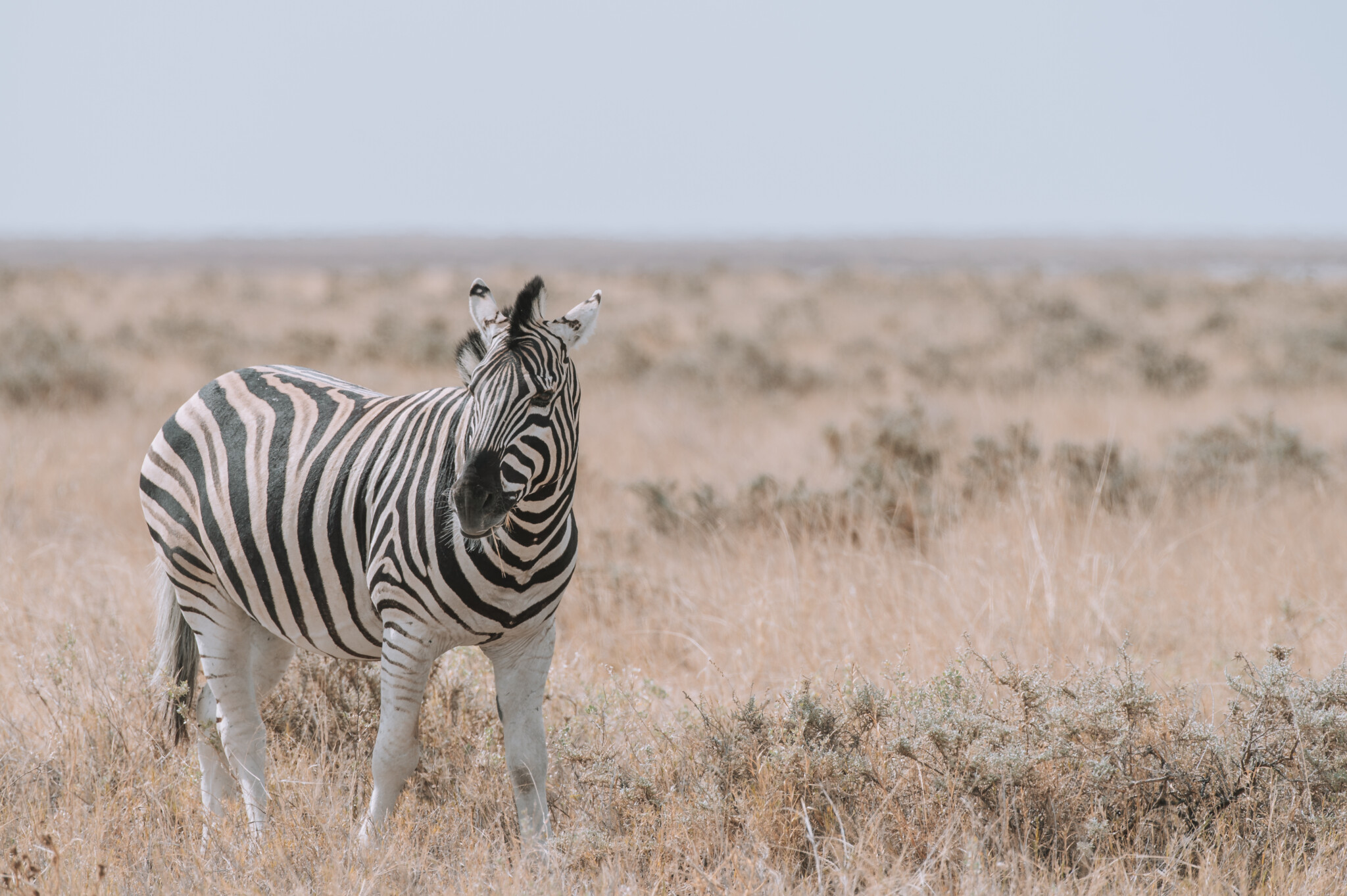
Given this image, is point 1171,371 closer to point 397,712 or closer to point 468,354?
point 468,354

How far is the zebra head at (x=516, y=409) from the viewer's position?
2.64m

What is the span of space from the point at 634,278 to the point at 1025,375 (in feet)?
70.5

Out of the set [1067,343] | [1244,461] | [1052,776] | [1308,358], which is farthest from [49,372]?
[1308,358]

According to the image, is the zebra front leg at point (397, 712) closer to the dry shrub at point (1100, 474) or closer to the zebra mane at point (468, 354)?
the zebra mane at point (468, 354)

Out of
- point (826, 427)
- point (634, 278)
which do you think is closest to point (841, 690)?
point (826, 427)

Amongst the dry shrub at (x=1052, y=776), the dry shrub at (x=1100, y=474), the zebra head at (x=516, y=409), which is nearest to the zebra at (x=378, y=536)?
the zebra head at (x=516, y=409)

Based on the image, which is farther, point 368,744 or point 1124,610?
point 1124,610

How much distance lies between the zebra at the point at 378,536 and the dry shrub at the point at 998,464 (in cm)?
454

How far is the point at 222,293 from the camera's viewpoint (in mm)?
27531

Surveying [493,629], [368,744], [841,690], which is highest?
[493,629]

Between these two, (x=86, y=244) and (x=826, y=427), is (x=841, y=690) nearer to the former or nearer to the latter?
(x=826, y=427)

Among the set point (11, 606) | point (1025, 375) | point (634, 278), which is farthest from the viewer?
point (634, 278)

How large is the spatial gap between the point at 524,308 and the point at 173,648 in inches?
82.4

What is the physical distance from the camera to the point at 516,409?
2705mm
